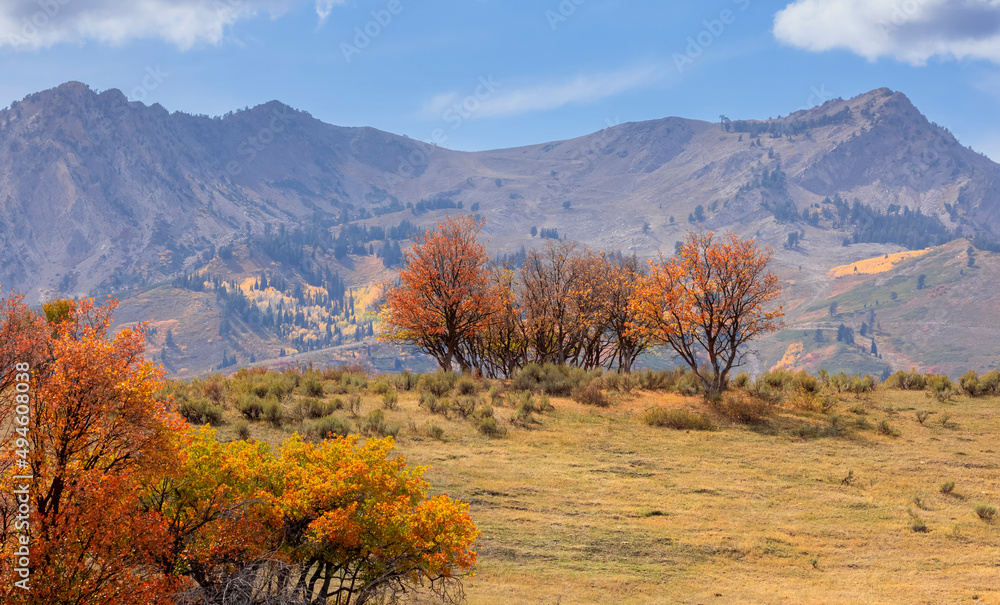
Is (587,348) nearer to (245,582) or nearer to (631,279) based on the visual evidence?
(631,279)

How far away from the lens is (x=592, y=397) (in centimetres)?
2850

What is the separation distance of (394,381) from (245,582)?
83.1 feet

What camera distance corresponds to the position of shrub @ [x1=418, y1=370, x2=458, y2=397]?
29.5m

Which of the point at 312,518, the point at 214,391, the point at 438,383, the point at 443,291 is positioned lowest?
the point at 312,518

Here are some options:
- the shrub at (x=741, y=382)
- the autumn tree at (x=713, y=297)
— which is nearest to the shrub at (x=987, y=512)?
the autumn tree at (x=713, y=297)

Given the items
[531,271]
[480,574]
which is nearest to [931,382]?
[531,271]

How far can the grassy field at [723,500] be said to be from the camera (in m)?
11.8

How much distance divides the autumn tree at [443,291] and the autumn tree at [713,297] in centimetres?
1072

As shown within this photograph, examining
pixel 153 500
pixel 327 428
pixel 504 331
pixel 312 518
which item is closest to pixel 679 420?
pixel 327 428

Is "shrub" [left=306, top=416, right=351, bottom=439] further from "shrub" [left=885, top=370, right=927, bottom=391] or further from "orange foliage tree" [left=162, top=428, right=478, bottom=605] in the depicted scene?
"shrub" [left=885, top=370, right=927, bottom=391]

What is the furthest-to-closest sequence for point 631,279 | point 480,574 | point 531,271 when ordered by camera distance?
point 631,279 < point 531,271 < point 480,574

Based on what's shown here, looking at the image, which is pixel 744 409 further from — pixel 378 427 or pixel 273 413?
pixel 273 413

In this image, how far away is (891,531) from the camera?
46.9 ft

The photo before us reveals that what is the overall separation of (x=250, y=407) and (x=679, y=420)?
1582cm
